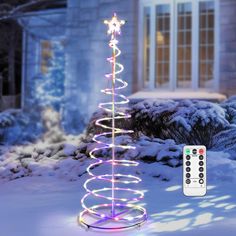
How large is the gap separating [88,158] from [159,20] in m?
4.54

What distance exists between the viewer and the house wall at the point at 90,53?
438 inches

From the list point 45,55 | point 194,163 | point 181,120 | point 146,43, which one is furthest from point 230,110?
point 45,55

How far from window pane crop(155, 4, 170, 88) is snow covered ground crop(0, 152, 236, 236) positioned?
394 centimetres

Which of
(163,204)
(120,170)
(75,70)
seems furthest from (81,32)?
(163,204)

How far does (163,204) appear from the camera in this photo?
5.52 meters

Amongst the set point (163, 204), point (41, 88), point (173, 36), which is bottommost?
point (163, 204)

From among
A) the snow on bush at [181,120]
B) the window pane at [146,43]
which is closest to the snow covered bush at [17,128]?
the window pane at [146,43]

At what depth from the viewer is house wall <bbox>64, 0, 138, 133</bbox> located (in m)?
11.1

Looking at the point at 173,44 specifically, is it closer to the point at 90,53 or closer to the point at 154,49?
the point at 154,49

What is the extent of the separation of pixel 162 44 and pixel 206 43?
3.34 feet

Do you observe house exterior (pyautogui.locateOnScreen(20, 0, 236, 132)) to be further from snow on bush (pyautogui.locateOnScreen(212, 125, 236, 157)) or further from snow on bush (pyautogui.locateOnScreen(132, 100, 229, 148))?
snow on bush (pyautogui.locateOnScreen(212, 125, 236, 157))

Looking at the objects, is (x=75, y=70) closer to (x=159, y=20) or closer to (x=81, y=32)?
(x=81, y=32)

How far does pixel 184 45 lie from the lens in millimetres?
10914

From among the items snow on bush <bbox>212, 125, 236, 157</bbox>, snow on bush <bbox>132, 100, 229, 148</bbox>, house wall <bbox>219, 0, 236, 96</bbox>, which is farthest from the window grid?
snow on bush <bbox>212, 125, 236, 157</bbox>
